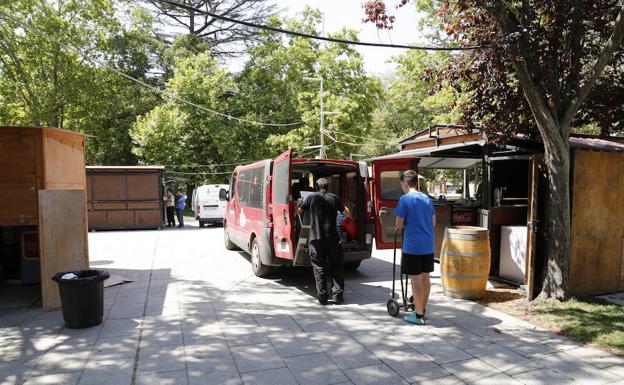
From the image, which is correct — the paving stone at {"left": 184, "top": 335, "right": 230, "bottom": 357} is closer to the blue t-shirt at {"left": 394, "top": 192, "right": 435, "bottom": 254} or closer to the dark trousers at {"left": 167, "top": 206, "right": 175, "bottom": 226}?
the blue t-shirt at {"left": 394, "top": 192, "right": 435, "bottom": 254}

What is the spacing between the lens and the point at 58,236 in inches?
242

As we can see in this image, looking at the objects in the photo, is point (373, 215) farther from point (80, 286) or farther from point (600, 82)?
point (80, 286)

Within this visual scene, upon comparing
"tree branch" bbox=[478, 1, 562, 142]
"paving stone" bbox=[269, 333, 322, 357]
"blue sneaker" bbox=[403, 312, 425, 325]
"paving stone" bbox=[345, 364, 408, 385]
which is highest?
"tree branch" bbox=[478, 1, 562, 142]

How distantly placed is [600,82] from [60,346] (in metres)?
8.51

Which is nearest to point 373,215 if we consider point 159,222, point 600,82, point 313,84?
point 600,82

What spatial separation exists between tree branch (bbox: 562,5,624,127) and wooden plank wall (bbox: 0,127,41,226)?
7701 mm

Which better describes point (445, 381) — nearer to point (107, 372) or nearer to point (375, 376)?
point (375, 376)

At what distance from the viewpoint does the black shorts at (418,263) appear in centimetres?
536

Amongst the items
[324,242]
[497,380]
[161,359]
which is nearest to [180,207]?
[324,242]

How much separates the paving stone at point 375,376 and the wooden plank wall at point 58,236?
445cm

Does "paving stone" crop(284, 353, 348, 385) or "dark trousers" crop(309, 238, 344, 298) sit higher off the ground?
"dark trousers" crop(309, 238, 344, 298)

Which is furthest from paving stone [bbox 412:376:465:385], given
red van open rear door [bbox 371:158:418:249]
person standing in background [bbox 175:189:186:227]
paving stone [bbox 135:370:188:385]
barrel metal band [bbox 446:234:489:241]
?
person standing in background [bbox 175:189:186:227]

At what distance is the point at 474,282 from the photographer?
6422mm

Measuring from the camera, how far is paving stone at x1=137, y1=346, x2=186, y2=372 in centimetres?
414
